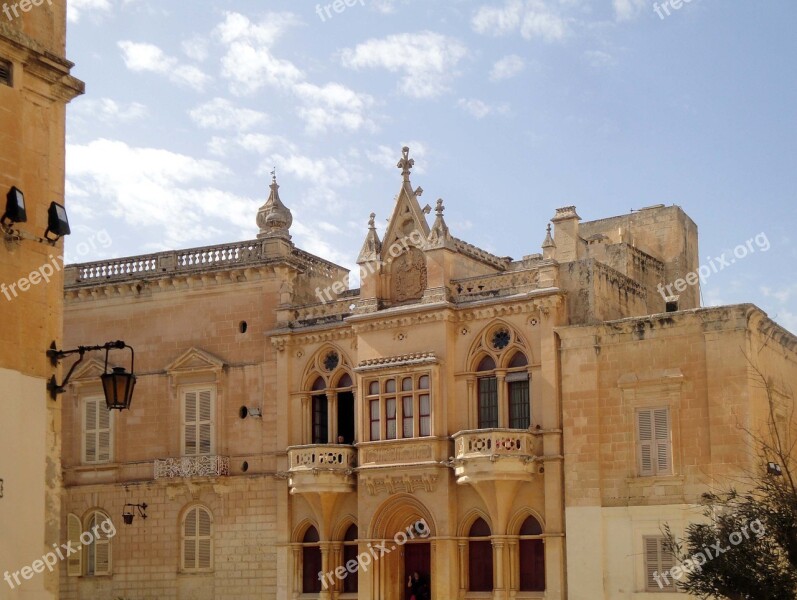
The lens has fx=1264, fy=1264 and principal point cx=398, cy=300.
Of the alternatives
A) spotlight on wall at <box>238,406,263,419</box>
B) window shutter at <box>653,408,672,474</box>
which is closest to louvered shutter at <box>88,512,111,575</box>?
spotlight on wall at <box>238,406,263,419</box>

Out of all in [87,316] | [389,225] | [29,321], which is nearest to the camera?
[29,321]

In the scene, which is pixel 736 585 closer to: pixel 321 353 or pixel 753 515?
pixel 753 515

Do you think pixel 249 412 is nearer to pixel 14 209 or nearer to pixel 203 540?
pixel 203 540

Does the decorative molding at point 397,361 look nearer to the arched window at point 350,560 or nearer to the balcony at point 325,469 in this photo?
the balcony at point 325,469

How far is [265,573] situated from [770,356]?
1488 centimetres

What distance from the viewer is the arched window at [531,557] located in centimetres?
3162

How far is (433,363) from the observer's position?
108 ft

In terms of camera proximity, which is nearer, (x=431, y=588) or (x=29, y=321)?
(x=29, y=321)

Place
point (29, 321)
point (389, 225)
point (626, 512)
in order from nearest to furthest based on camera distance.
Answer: point (29, 321) < point (626, 512) < point (389, 225)

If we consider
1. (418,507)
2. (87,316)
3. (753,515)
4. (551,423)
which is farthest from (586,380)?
(87,316)

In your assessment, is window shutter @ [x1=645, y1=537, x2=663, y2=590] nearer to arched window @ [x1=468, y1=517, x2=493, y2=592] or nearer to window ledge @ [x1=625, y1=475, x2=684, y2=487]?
window ledge @ [x1=625, y1=475, x2=684, y2=487]

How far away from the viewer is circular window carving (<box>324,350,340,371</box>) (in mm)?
35594

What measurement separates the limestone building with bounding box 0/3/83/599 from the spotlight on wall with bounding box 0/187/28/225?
12 millimetres

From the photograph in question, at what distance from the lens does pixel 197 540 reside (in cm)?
3631
